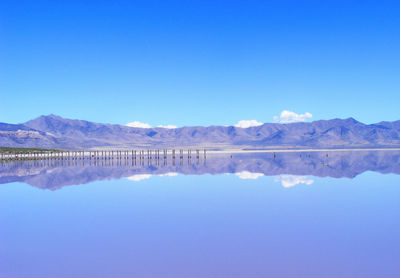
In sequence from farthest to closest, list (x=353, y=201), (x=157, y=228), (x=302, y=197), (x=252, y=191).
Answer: (x=252, y=191), (x=302, y=197), (x=353, y=201), (x=157, y=228)

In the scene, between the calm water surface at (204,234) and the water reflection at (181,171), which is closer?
Result: the calm water surface at (204,234)

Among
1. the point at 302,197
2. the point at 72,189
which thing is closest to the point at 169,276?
the point at 302,197

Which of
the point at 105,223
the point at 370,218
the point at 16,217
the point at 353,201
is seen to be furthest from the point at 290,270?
the point at 16,217

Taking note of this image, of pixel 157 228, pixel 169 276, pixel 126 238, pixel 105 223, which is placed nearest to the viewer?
pixel 169 276

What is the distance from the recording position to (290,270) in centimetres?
905

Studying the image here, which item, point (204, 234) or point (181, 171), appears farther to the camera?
point (181, 171)

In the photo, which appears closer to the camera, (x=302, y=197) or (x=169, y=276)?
(x=169, y=276)

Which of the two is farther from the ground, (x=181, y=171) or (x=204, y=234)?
(x=204, y=234)

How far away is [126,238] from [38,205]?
9.23m

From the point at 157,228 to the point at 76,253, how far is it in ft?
11.3

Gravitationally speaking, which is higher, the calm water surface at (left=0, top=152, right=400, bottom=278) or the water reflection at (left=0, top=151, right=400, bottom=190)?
the calm water surface at (left=0, top=152, right=400, bottom=278)

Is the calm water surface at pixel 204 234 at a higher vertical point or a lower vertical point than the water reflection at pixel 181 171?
higher

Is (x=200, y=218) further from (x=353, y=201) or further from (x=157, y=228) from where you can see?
(x=353, y=201)

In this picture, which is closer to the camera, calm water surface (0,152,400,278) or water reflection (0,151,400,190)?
calm water surface (0,152,400,278)
